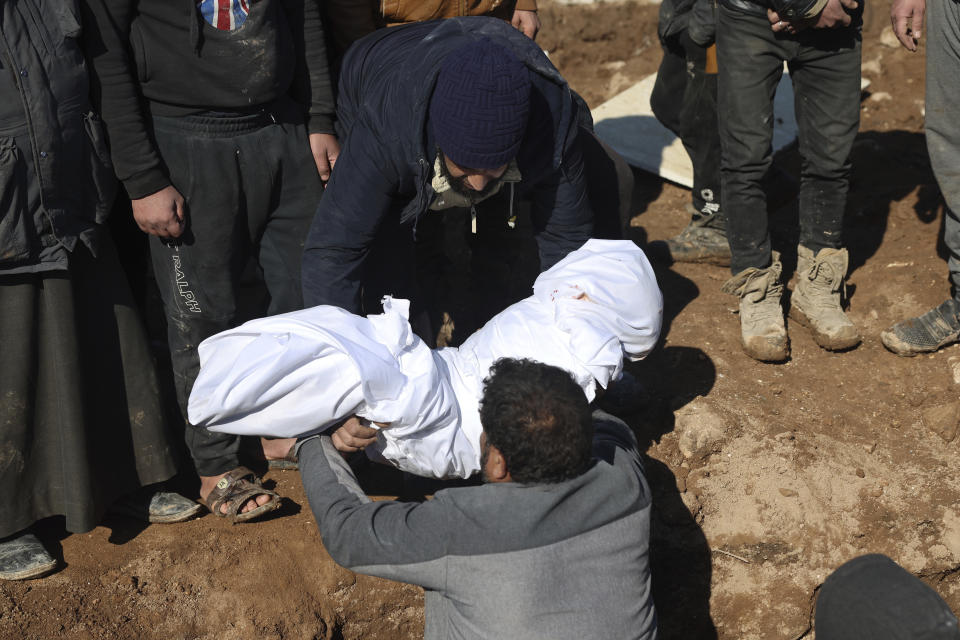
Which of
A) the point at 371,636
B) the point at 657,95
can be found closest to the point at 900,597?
the point at 371,636

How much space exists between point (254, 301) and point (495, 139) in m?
2.09

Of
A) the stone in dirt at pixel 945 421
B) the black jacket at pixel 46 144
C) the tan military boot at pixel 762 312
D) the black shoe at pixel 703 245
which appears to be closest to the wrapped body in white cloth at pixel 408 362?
the black jacket at pixel 46 144

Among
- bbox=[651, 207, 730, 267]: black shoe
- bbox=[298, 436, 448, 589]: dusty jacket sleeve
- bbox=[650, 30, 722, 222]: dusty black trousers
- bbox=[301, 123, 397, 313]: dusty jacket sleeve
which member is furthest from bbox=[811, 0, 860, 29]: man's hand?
bbox=[298, 436, 448, 589]: dusty jacket sleeve

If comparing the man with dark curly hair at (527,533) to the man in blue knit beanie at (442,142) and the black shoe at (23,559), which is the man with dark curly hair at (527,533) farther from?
the black shoe at (23,559)

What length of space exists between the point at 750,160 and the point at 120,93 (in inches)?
92.7

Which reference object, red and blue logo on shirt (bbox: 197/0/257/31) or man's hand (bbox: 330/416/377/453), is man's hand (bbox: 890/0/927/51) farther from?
man's hand (bbox: 330/416/377/453)

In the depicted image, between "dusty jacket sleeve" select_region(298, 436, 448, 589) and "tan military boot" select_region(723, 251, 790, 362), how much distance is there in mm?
2033

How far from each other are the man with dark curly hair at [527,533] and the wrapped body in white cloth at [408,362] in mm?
242

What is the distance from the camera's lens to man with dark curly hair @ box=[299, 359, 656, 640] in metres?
2.08

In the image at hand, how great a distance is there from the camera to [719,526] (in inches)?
130

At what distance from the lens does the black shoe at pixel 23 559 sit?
2.93 meters

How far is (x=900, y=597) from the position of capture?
5.57 feet

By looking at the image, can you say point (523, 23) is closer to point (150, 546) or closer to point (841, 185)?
point (841, 185)

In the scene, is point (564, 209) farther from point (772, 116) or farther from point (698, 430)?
point (772, 116)
